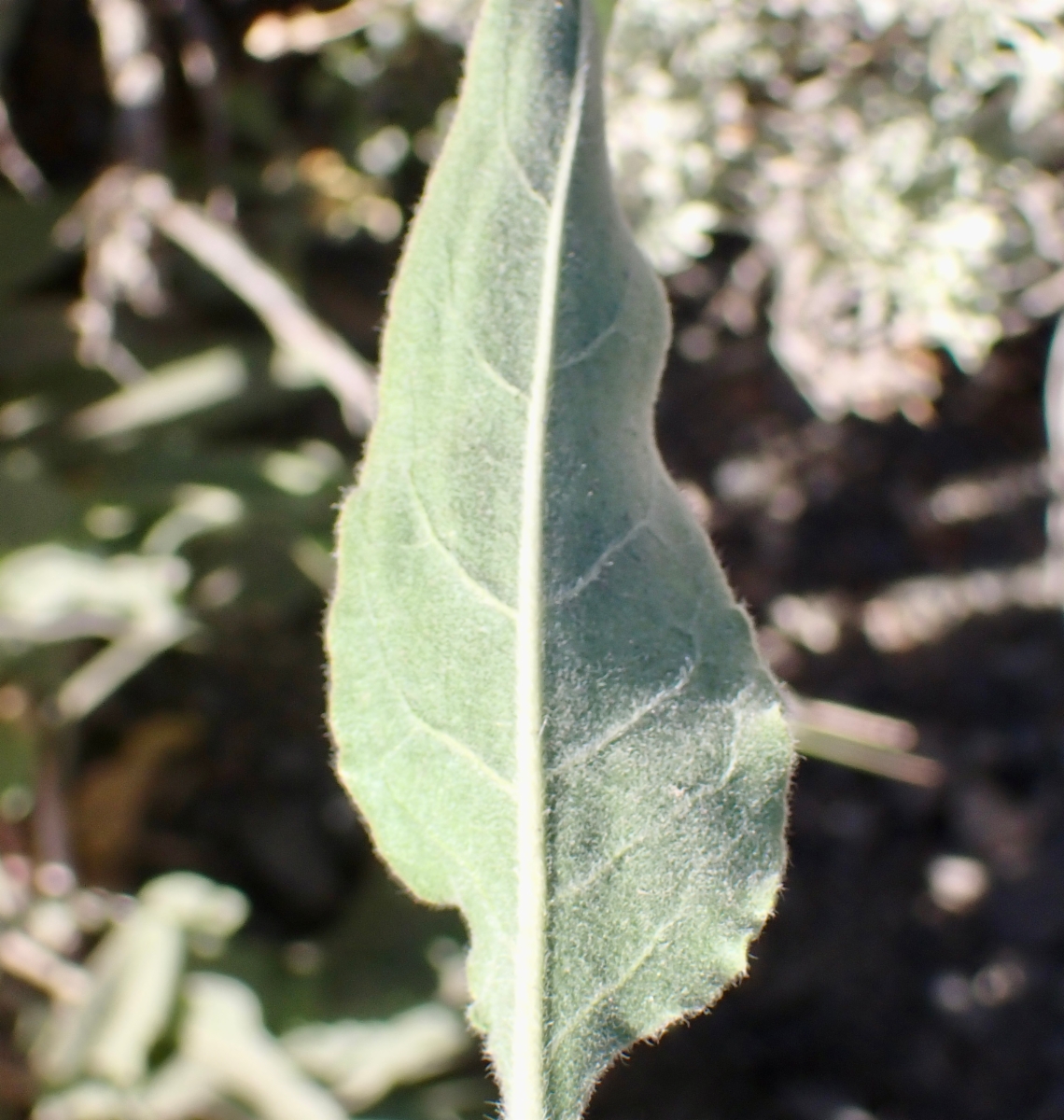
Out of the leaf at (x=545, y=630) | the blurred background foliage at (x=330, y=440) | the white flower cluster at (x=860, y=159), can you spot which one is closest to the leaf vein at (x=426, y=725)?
the leaf at (x=545, y=630)

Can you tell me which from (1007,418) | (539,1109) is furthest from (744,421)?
(539,1109)

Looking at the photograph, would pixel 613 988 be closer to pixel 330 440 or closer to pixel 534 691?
pixel 534 691

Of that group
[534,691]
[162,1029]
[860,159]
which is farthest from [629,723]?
[162,1029]

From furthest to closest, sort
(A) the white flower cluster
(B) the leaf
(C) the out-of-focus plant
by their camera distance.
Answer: (C) the out-of-focus plant
(A) the white flower cluster
(B) the leaf

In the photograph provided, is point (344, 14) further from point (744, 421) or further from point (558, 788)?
point (558, 788)

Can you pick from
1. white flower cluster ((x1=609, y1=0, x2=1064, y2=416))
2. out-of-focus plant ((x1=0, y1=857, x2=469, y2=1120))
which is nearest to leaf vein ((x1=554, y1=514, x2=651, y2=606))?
white flower cluster ((x1=609, y1=0, x2=1064, y2=416))

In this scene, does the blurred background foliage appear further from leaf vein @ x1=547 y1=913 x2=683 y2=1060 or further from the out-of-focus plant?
leaf vein @ x1=547 y1=913 x2=683 y2=1060
